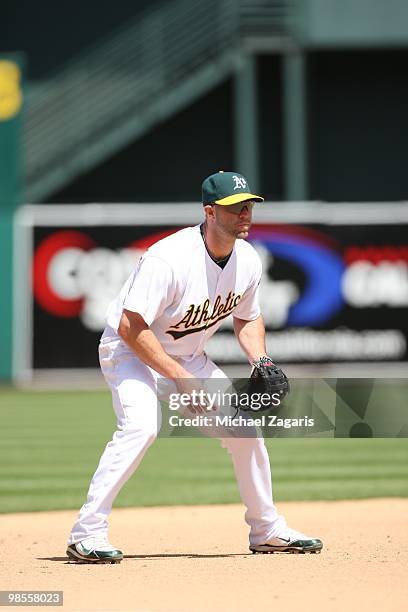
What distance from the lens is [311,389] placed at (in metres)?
6.86

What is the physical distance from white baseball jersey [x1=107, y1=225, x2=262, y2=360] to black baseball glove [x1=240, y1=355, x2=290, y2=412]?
0.31 metres

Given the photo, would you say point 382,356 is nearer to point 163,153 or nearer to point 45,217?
point 45,217

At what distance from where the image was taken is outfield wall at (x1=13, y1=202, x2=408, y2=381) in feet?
59.0

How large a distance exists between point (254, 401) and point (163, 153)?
57.4 feet

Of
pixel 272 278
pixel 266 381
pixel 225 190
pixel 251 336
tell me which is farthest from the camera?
pixel 272 278

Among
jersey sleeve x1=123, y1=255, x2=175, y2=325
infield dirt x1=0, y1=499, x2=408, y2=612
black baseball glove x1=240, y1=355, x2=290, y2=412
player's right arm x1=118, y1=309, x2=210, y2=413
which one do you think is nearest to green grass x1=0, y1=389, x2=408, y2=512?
infield dirt x1=0, y1=499, x2=408, y2=612

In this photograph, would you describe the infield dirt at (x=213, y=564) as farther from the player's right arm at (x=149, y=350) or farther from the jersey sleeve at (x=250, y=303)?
the jersey sleeve at (x=250, y=303)

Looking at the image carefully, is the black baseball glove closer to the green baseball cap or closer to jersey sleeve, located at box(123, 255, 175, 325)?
jersey sleeve, located at box(123, 255, 175, 325)

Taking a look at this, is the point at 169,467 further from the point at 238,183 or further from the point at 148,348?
the point at 238,183

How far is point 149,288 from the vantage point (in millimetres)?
6059

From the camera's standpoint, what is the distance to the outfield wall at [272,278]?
18.0m

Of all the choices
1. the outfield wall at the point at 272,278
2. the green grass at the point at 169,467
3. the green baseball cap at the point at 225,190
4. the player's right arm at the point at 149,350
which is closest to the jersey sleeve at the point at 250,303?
the green baseball cap at the point at 225,190

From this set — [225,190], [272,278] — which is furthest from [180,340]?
[272,278]

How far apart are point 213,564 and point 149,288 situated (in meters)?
1.38
